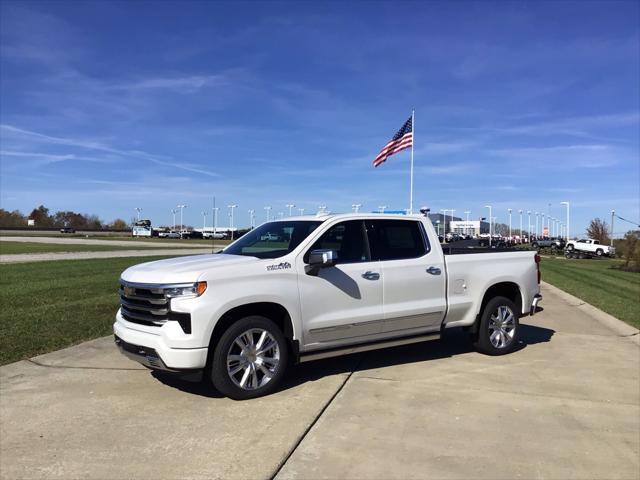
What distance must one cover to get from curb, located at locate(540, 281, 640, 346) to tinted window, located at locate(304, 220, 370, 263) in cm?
493

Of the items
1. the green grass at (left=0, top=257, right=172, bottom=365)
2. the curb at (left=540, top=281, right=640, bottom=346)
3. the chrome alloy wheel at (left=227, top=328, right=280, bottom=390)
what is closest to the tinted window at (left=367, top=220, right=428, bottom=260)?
the chrome alloy wheel at (left=227, top=328, right=280, bottom=390)

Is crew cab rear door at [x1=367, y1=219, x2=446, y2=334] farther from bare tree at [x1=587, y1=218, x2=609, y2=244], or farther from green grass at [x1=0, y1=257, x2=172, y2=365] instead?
bare tree at [x1=587, y1=218, x2=609, y2=244]

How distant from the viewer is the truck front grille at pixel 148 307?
16.4 feet

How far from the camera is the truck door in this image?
18.6 ft

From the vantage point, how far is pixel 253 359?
5297mm

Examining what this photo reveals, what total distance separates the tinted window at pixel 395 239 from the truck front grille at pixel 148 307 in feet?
7.77

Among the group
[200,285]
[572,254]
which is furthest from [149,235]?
[200,285]

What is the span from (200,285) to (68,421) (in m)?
1.58

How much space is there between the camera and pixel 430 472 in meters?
3.79

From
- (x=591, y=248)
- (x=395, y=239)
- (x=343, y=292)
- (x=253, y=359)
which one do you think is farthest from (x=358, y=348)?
(x=591, y=248)

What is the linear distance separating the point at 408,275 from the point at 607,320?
5826 millimetres

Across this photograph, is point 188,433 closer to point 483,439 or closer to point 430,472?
point 430,472

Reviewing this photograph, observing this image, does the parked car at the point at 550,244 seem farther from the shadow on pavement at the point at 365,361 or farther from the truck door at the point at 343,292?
the truck door at the point at 343,292

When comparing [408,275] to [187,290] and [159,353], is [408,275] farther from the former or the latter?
[159,353]
